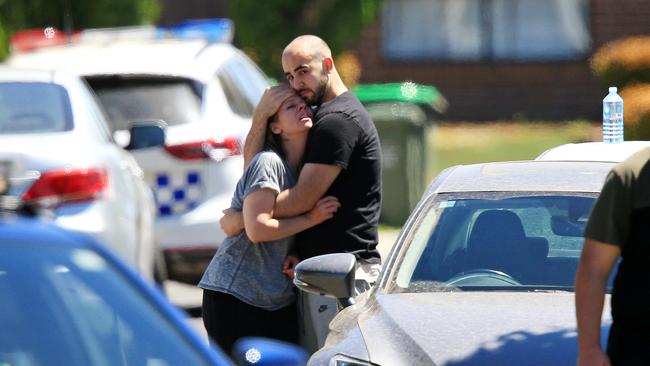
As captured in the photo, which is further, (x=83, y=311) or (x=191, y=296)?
(x=191, y=296)

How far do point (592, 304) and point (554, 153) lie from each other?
118 inches

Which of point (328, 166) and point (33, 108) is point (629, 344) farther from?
point (33, 108)

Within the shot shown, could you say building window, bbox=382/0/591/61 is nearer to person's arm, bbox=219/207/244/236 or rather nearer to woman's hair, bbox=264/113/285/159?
woman's hair, bbox=264/113/285/159

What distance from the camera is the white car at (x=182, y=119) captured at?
952cm

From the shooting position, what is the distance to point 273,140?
625cm

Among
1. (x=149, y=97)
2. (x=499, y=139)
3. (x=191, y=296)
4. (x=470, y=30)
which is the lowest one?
(x=499, y=139)

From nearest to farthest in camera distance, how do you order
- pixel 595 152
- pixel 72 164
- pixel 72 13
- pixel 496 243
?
pixel 496 243 < pixel 595 152 < pixel 72 164 < pixel 72 13

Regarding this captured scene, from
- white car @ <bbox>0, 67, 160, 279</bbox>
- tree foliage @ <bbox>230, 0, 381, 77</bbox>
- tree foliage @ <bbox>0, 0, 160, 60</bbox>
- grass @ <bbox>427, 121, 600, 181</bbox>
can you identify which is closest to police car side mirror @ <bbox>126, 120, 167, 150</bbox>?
white car @ <bbox>0, 67, 160, 279</bbox>

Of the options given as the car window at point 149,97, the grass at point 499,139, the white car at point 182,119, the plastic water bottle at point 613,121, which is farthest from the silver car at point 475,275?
the grass at point 499,139

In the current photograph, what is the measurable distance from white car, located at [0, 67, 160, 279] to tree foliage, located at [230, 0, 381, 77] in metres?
10.2

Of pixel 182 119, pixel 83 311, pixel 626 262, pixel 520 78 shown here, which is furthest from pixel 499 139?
pixel 83 311

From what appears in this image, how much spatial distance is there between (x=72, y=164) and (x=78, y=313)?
3873 mm

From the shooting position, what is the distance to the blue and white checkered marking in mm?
9547

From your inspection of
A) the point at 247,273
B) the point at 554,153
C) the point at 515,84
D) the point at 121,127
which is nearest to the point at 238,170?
the point at 121,127
